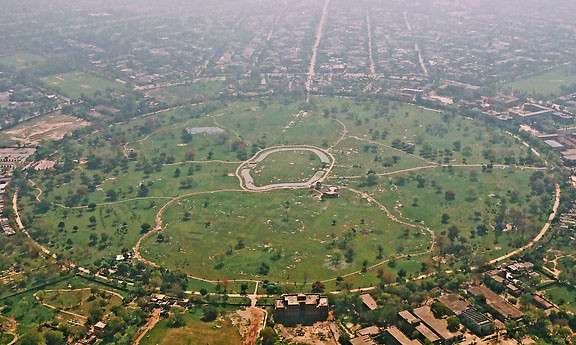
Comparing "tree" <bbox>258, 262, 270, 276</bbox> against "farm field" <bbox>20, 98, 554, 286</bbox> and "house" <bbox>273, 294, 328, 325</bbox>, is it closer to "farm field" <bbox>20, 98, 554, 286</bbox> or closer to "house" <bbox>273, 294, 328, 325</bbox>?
"farm field" <bbox>20, 98, 554, 286</bbox>

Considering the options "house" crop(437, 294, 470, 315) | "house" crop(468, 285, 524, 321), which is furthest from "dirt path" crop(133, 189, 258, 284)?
"house" crop(468, 285, 524, 321)

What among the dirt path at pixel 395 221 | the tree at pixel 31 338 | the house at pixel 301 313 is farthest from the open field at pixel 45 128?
the house at pixel 301 313

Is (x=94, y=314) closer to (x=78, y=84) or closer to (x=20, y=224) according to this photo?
(x=20, y=224)

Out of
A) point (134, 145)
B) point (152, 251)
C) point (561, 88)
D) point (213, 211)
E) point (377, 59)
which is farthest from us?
point (377, 59)

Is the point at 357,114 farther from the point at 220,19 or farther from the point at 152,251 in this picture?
the point at 220,19

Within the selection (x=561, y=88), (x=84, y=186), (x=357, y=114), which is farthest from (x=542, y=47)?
(x=84, y=186)

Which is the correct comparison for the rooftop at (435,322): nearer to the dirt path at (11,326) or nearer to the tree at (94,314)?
the tree at (94,314)
